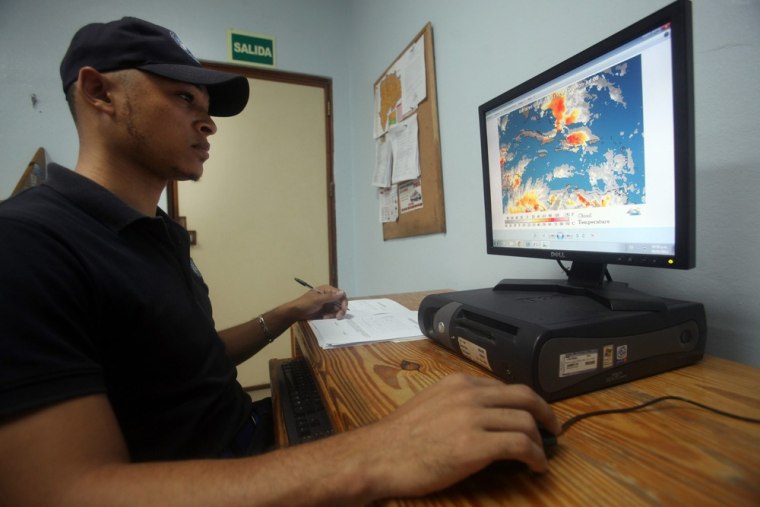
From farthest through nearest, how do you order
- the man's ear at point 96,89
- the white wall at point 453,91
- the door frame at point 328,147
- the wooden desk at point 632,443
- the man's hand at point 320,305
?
the door frame at point 328,147
the man's hand at point 320,305
the man's ear at point 96,89
the white wall at point 453,91
the wooden desk at point 632,443

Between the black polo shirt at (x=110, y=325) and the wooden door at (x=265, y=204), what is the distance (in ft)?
5.23

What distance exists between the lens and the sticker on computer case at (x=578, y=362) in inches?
16.5

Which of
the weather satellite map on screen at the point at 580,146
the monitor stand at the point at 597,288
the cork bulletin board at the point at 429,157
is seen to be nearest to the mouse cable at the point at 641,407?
the monitor stand at the point at 597,288

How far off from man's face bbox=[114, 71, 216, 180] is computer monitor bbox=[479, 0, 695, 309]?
671 mm

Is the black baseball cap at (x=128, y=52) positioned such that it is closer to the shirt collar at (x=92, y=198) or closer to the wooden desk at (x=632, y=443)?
the shirt collar at (x=92, y=198)

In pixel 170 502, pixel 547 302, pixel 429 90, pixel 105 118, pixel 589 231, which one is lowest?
pixel 170 502

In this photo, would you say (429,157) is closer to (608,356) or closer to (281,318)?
(281,318)

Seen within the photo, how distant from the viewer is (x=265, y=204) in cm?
230

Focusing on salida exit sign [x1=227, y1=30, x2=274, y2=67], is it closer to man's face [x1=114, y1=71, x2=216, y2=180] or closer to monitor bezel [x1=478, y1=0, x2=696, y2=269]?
man's face [x1=114, y1=71, x2=216, y2=180]

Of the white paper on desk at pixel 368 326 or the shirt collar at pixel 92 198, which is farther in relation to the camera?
the white paper on desk at pixel 368 326

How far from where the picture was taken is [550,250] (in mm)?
634

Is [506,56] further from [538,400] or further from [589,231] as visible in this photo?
Answer: [538,400]

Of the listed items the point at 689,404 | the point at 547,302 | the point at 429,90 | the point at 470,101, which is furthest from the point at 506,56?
the point at 689,404

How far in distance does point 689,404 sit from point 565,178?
0.36 meters
